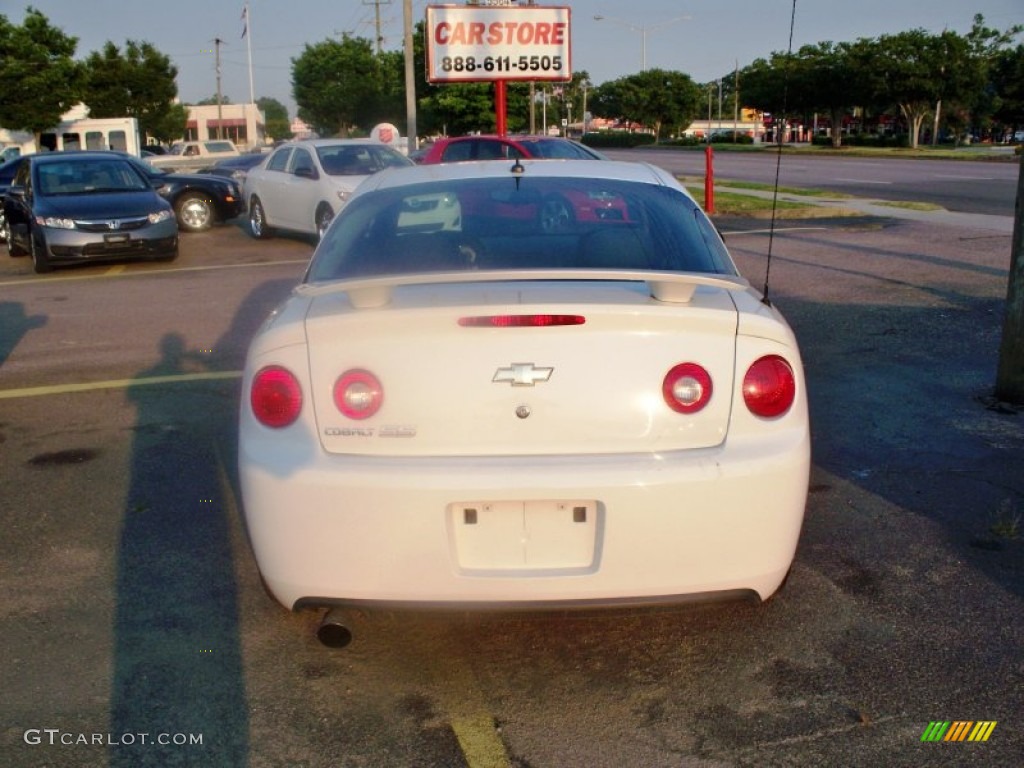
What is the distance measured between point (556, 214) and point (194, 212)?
15.8m

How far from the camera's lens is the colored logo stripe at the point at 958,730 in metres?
3.06

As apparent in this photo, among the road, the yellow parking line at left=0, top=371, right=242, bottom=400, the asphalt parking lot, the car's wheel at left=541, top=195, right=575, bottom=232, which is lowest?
the yellow parking line at left=0, top=371, right=242, bottom=400

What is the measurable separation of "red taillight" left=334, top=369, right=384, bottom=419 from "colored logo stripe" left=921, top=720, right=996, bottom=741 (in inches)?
73.0

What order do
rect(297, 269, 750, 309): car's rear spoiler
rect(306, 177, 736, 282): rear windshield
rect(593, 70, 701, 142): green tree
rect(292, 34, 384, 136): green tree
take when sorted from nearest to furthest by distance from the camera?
1. rect(297, 269, 750, 309): car's rear spoiler
2. rect(306, 177, 736, 282): rear windshield
3. rect(292, 34, 384, 136): green tree
4. rect(593, 70, 701, 142): green tree

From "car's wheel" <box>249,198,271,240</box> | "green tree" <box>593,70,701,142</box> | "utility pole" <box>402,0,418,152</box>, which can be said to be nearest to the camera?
"car's wheel" <box>249,198,271,240</box>

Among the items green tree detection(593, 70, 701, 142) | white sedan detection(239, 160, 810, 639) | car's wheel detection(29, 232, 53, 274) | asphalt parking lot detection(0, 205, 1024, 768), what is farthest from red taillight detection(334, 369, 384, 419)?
green tree detection(593, 70, 701, 142)

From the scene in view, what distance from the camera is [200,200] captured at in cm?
1897

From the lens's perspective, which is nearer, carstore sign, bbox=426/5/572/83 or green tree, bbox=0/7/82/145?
carstore sign, bbox=426/5/572/83

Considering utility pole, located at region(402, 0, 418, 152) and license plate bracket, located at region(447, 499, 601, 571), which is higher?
utility pole, located at region(402, 0, 418, 152)

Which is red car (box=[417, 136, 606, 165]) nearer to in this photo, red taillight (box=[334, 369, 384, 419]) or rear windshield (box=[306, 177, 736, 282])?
rear windshield (box=[306, 177, 736, 282])

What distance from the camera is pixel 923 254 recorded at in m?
13.2

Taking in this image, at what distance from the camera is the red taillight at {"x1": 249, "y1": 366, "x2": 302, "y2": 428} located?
3.32 m

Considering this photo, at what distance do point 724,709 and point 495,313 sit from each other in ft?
4.52

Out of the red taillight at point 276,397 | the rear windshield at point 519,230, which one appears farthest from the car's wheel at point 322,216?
the red taillight at point 276,397
